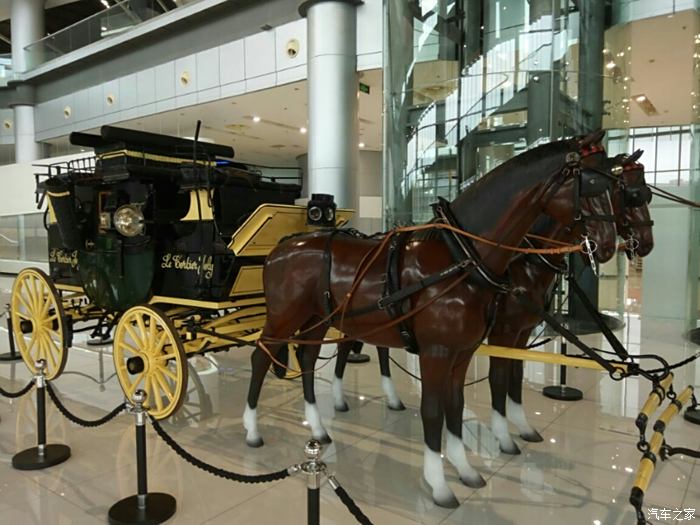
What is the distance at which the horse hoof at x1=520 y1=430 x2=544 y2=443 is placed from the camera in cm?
366

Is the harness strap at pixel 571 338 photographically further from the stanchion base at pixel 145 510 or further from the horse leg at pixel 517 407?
the stanchion base at pixel 145 510

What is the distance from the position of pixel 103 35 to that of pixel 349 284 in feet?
52.0

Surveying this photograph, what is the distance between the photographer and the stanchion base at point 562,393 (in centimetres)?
460

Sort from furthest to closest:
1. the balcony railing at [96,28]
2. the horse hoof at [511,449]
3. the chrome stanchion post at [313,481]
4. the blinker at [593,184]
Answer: the balcony railing at [96,28] < the horse hoof at [511,449] < the blinker at [593,184] < the chrome stanchion post at [313,481]

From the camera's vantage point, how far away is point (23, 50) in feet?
59.6

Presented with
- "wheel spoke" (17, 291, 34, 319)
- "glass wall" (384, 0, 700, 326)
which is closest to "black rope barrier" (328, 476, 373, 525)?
"wheel spoke" (17, 291, 34, 319)

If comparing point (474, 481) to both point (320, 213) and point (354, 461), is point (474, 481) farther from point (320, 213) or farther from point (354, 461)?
point (320, 213)

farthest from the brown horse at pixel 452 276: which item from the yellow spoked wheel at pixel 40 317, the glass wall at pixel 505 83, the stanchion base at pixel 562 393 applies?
the glass wall at pixel 505 83

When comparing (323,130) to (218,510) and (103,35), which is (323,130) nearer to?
(218,510)

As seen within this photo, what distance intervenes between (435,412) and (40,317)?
392 cm

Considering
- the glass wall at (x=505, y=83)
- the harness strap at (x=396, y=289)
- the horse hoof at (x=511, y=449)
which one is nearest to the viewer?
the harness strap at (x=396, y=289)

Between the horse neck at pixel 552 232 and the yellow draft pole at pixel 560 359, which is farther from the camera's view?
the horse neck at pixel 552 232

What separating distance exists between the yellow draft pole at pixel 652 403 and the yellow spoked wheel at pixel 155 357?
2787 millimetres

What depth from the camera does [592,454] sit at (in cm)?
346
